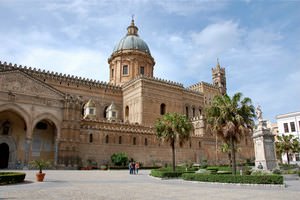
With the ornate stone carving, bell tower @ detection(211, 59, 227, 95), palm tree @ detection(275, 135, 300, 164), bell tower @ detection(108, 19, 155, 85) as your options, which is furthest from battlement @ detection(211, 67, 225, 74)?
the ornate stone carving

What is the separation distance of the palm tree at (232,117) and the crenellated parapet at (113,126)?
63.7 feet

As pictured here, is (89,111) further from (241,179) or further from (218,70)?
(218,70)

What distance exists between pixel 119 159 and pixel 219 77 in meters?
54.5

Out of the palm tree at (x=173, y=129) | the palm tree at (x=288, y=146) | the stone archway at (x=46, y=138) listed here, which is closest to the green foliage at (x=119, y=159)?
the stone archway at (x=46, y=138)

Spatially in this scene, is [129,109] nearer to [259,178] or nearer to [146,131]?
[146,131]

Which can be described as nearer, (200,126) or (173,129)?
(173,129)

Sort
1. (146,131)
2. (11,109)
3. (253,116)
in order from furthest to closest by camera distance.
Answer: (146,131) < (11,109) < (253,116)

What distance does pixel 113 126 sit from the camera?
129 ft

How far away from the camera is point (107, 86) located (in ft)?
164

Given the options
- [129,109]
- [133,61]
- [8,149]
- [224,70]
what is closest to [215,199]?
[8,149]

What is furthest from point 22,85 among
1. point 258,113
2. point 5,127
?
point 258,113

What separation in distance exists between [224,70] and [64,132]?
6425cm

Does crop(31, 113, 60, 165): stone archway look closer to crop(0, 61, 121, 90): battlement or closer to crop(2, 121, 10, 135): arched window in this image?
crop(2, 121, 10, 135): arched window

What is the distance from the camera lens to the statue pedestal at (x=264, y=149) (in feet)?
73.7
